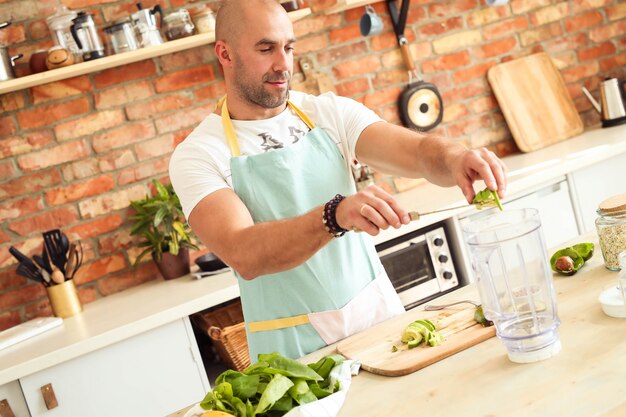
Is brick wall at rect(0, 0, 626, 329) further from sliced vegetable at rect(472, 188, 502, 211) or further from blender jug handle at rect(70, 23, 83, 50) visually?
sliced vegetable at rect(472, 188, 502, 211)

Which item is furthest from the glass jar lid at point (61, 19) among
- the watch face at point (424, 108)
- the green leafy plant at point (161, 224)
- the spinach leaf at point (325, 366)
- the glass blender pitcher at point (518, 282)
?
the glass blender pitcher at point (518, 282)

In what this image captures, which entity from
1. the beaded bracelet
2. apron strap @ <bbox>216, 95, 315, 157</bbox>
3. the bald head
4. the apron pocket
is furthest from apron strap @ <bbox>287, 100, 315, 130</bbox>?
the beaded bracelet

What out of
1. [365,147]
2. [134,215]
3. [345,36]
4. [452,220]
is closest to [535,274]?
[365,147]

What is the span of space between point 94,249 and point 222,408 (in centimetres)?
204

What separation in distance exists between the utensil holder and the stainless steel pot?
82 cm

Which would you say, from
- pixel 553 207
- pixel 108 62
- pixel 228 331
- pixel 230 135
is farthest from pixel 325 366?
pixel 553 207

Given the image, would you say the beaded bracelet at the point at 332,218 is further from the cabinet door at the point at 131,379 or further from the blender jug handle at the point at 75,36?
the blender jug handle at the point at 75,36

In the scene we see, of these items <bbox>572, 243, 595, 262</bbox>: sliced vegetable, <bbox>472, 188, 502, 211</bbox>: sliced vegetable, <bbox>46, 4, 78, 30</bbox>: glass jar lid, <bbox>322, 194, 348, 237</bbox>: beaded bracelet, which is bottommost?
<bbox>572, 243, 595, 262</bbox>: sliced vegetable

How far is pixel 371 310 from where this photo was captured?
2000 millimetres

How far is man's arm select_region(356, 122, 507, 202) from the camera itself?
160 centimetres

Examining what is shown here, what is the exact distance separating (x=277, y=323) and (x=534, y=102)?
2.33m

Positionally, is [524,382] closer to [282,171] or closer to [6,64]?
[282,171]

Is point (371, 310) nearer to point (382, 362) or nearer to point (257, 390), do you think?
point (382, 362)

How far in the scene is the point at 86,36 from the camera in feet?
9.91
